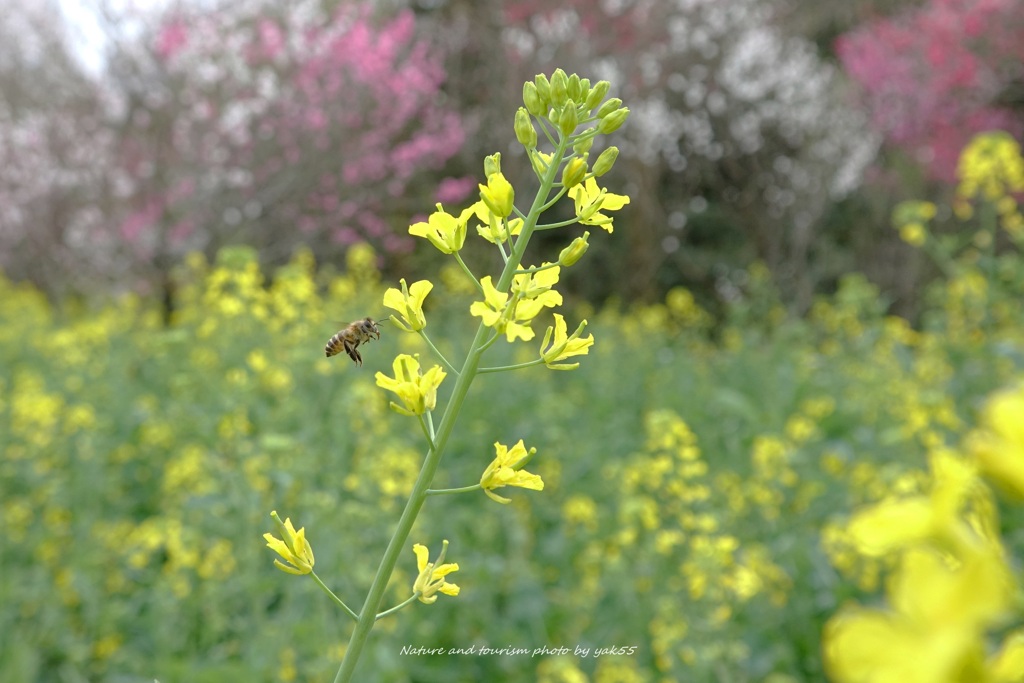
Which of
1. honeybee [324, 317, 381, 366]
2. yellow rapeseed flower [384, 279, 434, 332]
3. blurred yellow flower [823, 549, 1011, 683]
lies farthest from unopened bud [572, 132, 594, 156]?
honeybee [324, 317, 381, 366]

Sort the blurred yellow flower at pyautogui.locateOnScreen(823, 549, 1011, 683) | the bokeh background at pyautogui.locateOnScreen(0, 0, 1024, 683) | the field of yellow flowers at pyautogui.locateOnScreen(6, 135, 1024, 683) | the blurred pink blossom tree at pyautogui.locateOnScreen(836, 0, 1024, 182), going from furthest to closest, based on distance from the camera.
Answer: the blurred pink blossom tree at pyautogui.locateOnScreen(836, 0, 1024, 182), the bokeh background at pyautogui.locateOnScreen(0, 0, 1024, 683), the field of yellow flowers at pyautogui.locateOnScreen(6, 135, 1024, 683), the blurred yellow flower at pyautogui.locateOnScreen(823, 549, 1011, 683)

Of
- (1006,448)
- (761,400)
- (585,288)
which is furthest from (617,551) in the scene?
(585,288)

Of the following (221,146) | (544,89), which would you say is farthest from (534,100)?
(221,146)

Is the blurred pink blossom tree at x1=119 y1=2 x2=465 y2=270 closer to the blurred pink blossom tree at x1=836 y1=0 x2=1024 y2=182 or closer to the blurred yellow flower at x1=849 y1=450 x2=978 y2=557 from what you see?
the blurred pink blossom tree at x1=836 y1=0 x2=1024 y2=182

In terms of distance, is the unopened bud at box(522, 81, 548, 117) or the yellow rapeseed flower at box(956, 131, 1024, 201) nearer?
the unopened bud at box(522, 81, 548, 117)

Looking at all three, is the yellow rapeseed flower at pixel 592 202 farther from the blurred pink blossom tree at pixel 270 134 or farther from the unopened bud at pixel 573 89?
the blurred pink blossom tree at pixel 270 134

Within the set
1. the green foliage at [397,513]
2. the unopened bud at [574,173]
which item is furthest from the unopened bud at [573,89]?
the green foliage at [397,513]

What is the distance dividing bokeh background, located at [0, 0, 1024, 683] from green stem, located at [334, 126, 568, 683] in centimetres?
47

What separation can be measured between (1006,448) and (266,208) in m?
8.58

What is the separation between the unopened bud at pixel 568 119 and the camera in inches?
38.2

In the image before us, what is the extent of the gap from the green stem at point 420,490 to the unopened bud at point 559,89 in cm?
12

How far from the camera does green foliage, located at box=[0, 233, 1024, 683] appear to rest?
2.63 meters

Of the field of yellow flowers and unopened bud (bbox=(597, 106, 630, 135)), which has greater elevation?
the field of yellow flowers

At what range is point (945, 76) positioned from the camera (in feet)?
32.7
